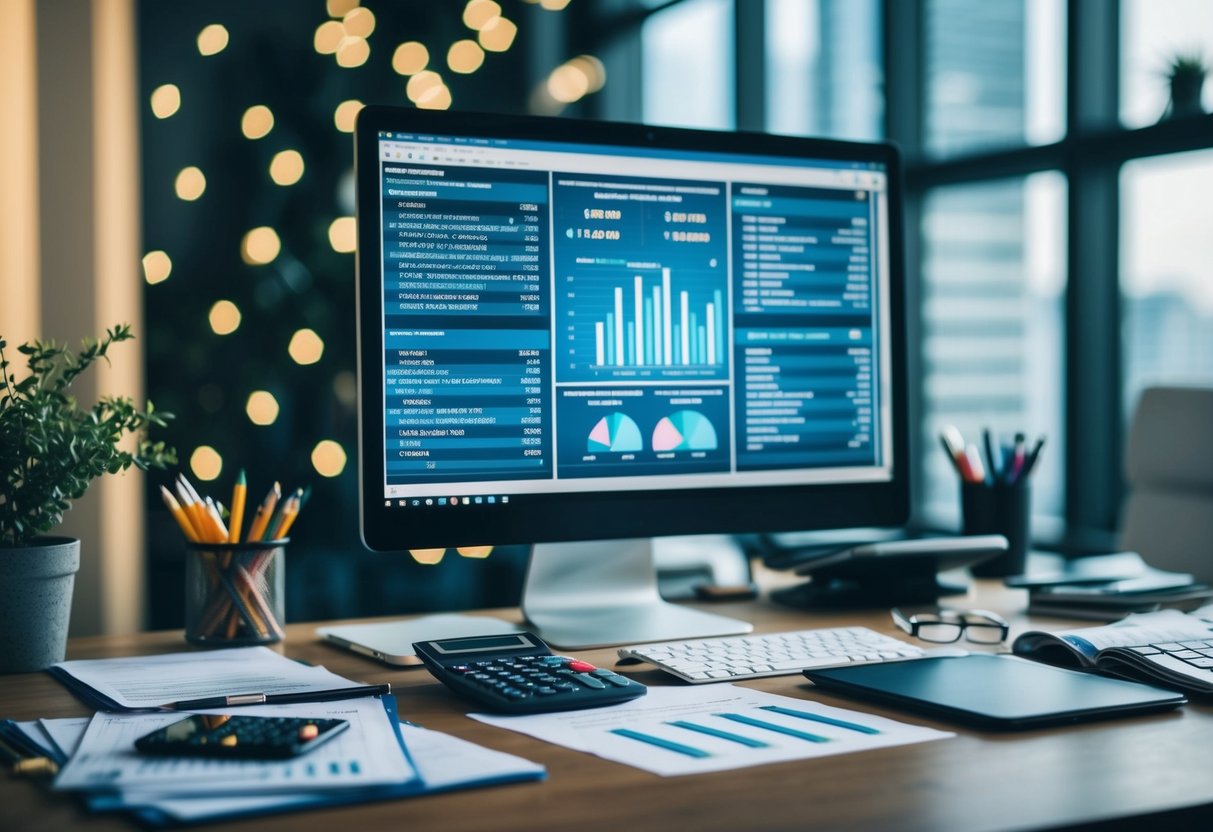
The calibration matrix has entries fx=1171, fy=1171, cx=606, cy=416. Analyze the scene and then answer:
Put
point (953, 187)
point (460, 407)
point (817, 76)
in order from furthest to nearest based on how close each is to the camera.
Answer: point (817, 76)
point (953, 187)
point (460, 407)

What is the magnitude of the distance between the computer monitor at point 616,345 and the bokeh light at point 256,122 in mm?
1732

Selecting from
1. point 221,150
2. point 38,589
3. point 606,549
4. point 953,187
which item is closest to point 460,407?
point 606,549

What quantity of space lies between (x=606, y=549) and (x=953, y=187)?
1.41m

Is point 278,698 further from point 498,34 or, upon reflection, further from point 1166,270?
point 498,34

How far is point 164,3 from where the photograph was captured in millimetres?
2621

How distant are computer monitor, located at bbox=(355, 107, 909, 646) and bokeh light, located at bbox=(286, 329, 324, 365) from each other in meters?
1.56

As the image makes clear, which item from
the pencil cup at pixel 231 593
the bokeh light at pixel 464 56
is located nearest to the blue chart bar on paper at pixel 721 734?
the pencil cup at pixel 231 593

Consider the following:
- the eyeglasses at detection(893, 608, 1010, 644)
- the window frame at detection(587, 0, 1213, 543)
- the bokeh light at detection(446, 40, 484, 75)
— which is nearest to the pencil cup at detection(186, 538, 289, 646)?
the eyeglasses at detection(893, 608, 1010, 644)

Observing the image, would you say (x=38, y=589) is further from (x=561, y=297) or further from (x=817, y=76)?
(x=817, y=76)

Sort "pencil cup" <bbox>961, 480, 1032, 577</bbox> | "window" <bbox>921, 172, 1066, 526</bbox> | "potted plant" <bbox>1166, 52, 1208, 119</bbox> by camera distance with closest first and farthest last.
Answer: "pencil cup" <bbox>961, 480, 1032, 577</bbox>
"potted plant" <bbox>1166, 52, 1208, 119</bbox>
"window" <bbox>921, 172, 1066, 526</bbox>

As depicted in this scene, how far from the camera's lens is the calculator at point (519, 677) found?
867 mm

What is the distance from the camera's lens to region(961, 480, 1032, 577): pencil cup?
5.04 feet

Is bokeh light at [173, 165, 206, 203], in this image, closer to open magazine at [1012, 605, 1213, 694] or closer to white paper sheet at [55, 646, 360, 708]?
white paper sheet at [55, 646, 360, 708]

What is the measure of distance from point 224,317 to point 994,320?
1.65m
